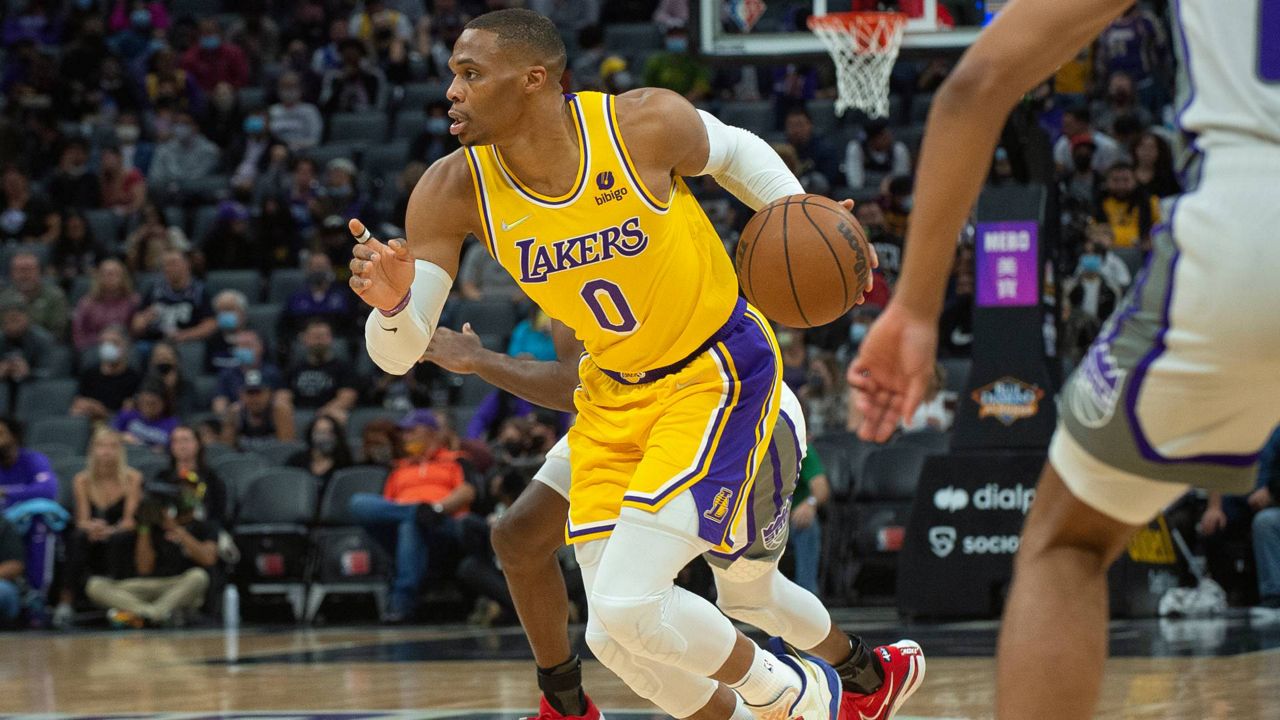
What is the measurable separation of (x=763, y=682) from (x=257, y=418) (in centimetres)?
881

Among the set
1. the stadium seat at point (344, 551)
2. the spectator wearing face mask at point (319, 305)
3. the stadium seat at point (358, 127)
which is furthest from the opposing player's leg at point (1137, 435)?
the stadium seat at point (358, 127)

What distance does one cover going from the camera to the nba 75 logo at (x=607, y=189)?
451 cm

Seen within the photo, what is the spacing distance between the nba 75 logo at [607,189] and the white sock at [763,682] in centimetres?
125

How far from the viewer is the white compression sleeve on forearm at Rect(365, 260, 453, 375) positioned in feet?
14.5

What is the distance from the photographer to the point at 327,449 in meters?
11.8

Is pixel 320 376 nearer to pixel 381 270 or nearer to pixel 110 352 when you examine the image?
pixel 110 352

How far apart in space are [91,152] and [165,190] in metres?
1.26

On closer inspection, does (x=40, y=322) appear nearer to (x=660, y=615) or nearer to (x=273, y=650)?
(x=273, y=650)

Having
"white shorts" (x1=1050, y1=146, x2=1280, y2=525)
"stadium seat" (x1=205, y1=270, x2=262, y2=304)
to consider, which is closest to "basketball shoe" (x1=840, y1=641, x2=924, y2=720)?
"white shorts" (x1=1050, y1=146, x2=1280, y2=525)

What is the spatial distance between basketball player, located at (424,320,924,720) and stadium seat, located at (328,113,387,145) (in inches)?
454

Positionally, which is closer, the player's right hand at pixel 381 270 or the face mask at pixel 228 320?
the player's right hand at pixel 381 270

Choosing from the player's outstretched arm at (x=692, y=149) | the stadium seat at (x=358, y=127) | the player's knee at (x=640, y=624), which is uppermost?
the stadium seat at (x=358, y=127)

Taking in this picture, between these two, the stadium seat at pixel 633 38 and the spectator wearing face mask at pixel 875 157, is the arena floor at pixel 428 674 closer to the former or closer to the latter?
the spectator wearing face mask at pixel 875 157

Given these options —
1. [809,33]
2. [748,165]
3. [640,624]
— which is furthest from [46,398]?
[640,624]
